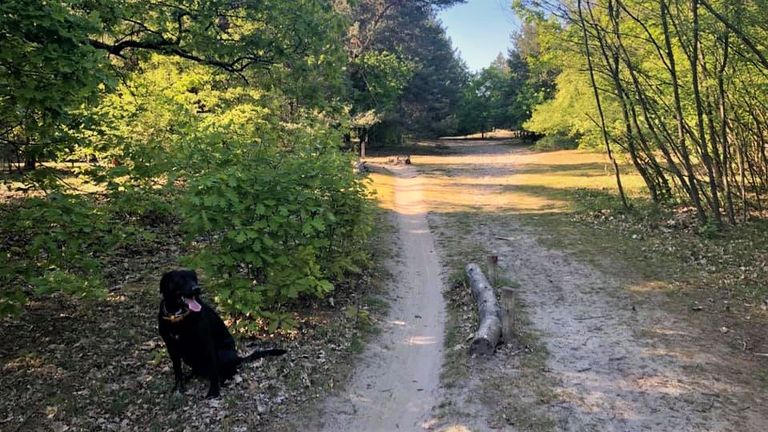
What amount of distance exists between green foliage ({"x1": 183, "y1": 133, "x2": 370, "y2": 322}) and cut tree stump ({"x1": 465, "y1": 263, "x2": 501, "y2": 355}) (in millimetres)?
1957

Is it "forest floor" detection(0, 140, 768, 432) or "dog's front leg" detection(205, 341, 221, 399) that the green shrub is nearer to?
"forest floor" detection(0, 140, 768, 432)

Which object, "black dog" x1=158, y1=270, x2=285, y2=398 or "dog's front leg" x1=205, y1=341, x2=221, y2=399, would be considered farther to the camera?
"dog's front leg" x1=205, y1=341, x2=221, y2=399

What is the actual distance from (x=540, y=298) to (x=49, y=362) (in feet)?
22.0

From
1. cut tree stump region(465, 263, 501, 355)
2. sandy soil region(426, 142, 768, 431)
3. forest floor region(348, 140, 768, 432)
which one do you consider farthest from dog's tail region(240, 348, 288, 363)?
cut tree stump region(465, 263, 501, 355)

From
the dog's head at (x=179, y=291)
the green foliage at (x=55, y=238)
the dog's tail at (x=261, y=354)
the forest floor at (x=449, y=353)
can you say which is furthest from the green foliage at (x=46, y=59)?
the dog's tail at (x=261, y=354)

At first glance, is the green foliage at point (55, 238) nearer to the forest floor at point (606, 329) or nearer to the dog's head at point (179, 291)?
the dog's head at point (179, 291)

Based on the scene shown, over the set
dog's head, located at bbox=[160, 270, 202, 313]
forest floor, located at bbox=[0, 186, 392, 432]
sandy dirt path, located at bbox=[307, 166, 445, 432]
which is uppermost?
dog's head, located at bbox=[160, 270, 202, 313]

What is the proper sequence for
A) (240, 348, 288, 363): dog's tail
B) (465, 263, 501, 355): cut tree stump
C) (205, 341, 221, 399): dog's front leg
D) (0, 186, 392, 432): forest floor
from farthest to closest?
(465, 263, 501, 355): cut tree stump, (240, 348, 288, 363): dog's tail, (205, 341, 221, 399): dog's front leg, (0, 186, 392, 432): forest floor

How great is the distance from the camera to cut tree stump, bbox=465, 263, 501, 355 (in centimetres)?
626

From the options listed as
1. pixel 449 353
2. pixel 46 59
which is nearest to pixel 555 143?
pixel 449 353

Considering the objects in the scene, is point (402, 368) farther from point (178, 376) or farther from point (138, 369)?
point (138, 369)

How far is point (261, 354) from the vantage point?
5.90m

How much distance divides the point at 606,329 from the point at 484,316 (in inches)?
66.4

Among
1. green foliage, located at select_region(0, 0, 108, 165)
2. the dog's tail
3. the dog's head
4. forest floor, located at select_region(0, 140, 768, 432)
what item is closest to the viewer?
green foliage, located at select_region(0, 0, 108, 165)
